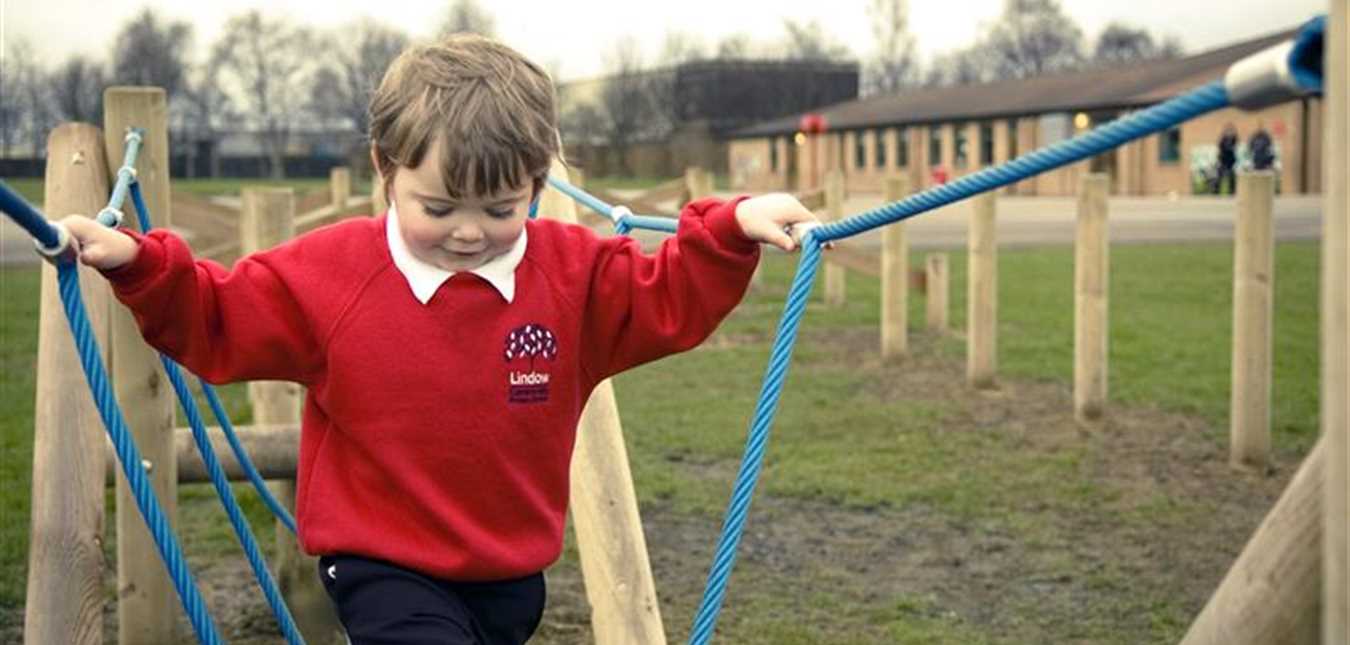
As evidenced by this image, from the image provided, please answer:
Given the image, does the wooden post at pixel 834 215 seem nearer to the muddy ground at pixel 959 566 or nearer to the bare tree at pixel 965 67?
the muddy ground at pixel 959 566

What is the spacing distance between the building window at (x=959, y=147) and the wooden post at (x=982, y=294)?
44.5 m

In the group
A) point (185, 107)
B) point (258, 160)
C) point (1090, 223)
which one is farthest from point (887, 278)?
point (258, 160)

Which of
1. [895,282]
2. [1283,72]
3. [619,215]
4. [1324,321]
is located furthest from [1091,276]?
[1324,321]

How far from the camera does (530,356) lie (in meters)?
2.87

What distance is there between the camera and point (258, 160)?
240 ft

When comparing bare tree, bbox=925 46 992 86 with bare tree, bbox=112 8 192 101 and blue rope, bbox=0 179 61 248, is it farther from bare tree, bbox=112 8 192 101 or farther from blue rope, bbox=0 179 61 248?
blue rope, bbox=0 179 61 248

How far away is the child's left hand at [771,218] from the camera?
2.79 metres

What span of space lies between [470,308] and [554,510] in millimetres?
383

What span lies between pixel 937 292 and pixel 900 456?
482 centimetres

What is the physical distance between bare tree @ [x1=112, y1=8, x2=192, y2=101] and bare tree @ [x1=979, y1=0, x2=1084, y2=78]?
50.8 m

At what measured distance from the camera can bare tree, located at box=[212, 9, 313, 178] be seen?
224ft

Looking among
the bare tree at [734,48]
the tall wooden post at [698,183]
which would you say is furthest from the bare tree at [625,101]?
the tall wooden post at [698,183]

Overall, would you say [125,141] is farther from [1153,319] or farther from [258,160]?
[258,160]

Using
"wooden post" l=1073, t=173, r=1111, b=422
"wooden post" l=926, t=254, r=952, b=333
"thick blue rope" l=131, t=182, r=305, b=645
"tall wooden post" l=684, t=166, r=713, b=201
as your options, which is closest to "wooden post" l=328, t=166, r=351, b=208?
"tall wooden post" l=684, t=166, r=713, b=201
